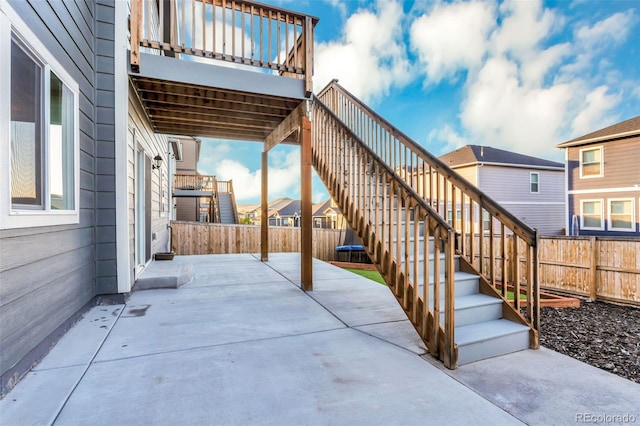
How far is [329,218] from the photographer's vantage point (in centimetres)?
2192

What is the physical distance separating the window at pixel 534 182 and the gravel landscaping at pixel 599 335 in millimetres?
11672

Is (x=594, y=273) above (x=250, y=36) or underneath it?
underneath

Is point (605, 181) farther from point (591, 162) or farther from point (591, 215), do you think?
point (591, 215)

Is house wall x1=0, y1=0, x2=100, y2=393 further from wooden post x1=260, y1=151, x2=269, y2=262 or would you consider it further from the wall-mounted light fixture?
wooden post x1=260, y1=151, x2=269, y2=262

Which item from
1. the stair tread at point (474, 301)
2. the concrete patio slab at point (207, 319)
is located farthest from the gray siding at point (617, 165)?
the concrete patio slab at point (207, 319)

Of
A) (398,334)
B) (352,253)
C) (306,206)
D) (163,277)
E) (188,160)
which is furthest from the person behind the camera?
(188,160)

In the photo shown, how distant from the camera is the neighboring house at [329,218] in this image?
19109mm

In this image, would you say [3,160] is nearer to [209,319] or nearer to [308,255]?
[209,319]

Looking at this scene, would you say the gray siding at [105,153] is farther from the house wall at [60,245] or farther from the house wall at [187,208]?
the house wall at [187,208]

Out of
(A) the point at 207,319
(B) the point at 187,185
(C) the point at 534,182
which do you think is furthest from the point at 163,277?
(C) the point at 534,182

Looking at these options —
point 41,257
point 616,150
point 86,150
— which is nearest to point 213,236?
point 86,150

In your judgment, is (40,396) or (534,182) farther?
(534,182)

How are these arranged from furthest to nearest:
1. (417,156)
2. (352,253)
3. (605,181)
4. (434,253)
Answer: (352,253), (605,181), (417,156), (434,253)

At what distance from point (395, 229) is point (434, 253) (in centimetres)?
156
